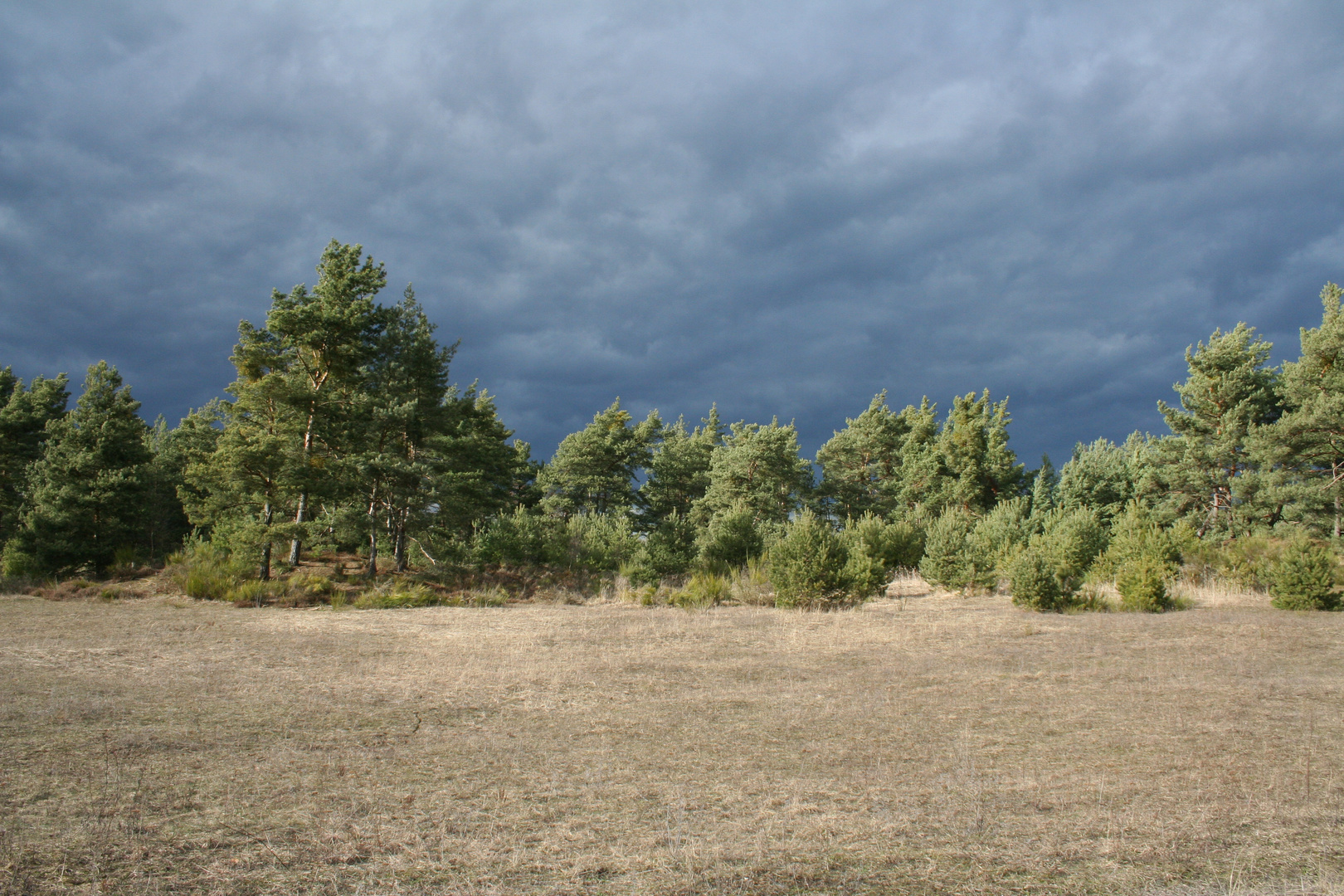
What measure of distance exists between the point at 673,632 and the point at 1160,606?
12.9m

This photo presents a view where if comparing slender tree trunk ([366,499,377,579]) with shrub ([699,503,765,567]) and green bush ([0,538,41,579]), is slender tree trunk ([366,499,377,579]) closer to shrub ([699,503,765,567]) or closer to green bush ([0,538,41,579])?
green bush ([0,538,41,579])

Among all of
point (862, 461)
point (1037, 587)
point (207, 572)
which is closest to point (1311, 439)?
point (1037, 587)

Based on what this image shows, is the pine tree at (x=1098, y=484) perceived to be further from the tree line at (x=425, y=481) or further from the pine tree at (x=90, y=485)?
the pine tree at (x=90, y=485)

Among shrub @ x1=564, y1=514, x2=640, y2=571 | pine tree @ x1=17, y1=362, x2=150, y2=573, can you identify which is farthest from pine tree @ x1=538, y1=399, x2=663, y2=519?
pine tree @ x1=17, y1=362, x2=150, y2=573

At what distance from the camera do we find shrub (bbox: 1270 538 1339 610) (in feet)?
55.4

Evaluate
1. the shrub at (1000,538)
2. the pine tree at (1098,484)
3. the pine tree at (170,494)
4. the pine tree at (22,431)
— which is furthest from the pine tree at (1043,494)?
the pine tree at (22,431)

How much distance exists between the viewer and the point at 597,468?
44.8 metres

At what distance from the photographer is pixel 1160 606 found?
17.8 m

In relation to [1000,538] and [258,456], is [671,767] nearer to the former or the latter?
[258,456]

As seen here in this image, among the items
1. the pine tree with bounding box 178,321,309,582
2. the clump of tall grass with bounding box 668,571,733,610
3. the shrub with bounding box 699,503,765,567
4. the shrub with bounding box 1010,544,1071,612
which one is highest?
the pine tree with bounding box 178,321,309,582

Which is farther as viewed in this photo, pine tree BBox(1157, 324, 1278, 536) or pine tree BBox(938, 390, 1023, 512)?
pine tree BBox(938, 390, 1023, 512)

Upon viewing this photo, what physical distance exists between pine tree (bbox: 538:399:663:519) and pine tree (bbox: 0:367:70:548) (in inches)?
981

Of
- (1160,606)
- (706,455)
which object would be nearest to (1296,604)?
(1160,606)

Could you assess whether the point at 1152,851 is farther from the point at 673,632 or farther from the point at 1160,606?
the point at 1160,606
